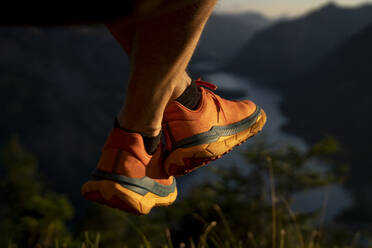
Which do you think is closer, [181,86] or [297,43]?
[181,86]

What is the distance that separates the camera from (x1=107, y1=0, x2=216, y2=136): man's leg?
783mm

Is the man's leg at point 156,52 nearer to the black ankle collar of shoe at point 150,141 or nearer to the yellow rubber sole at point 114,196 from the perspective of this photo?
the black ankle collar of shoe at point 150,141

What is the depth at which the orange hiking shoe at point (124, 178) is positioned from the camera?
1.18m

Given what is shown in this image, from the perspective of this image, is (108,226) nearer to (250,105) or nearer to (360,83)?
(250,105)

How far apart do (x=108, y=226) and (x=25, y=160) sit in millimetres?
9961

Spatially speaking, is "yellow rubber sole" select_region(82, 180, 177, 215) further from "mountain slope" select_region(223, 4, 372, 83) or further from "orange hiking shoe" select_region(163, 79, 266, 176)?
"mountain slope" select_region(223, 4, 372, 83)

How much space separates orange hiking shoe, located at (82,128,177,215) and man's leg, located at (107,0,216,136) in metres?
0.09

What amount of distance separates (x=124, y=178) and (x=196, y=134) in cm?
34

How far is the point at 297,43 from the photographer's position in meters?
115

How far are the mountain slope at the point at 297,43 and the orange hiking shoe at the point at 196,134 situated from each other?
360ft

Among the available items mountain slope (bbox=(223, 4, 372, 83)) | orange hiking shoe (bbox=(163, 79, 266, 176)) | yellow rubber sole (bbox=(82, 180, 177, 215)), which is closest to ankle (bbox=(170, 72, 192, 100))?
orange hiking shoe (bbox=(163, 79, 266, 176))

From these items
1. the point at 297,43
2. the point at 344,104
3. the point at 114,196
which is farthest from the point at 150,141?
Result: the point at 297,43

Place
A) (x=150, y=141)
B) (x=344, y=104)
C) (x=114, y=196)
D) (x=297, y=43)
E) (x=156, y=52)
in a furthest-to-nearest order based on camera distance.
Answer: (x=297, y=43) < (x=344, y=104) < (x=150, y=141) < (x=114, y=196) < (x=156, y=52)

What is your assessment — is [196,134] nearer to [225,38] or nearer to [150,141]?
[150,141]
